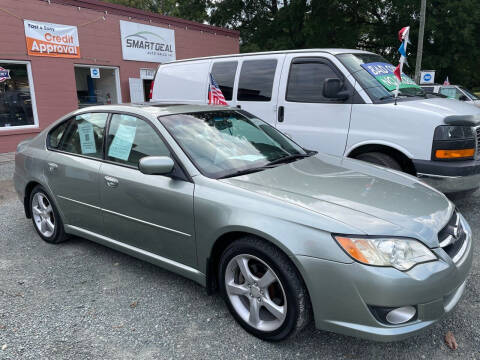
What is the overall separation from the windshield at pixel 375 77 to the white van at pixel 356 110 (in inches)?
0.6

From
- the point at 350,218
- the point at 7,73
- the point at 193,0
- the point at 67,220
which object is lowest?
the point at 67,220

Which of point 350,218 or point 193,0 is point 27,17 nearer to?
point 350,218

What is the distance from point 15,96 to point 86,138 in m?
8.33

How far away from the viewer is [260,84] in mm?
5691

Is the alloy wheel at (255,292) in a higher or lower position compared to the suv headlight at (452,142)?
lower

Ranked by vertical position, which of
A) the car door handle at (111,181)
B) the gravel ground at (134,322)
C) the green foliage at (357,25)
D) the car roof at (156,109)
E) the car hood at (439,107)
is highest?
the green foliage at (357,25)

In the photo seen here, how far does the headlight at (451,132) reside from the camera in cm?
419

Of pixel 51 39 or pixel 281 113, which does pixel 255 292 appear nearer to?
pixel 281 113

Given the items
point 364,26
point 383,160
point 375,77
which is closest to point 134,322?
point 383,160

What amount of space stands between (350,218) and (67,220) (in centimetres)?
294

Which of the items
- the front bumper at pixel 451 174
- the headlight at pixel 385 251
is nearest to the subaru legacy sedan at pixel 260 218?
the headlight at pixel 385 251

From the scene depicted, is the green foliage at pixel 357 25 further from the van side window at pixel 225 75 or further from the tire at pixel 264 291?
the tire at pixel 264 291

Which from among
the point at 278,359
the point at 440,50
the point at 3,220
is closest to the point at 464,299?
the point at 278,359

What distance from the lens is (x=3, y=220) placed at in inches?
203
